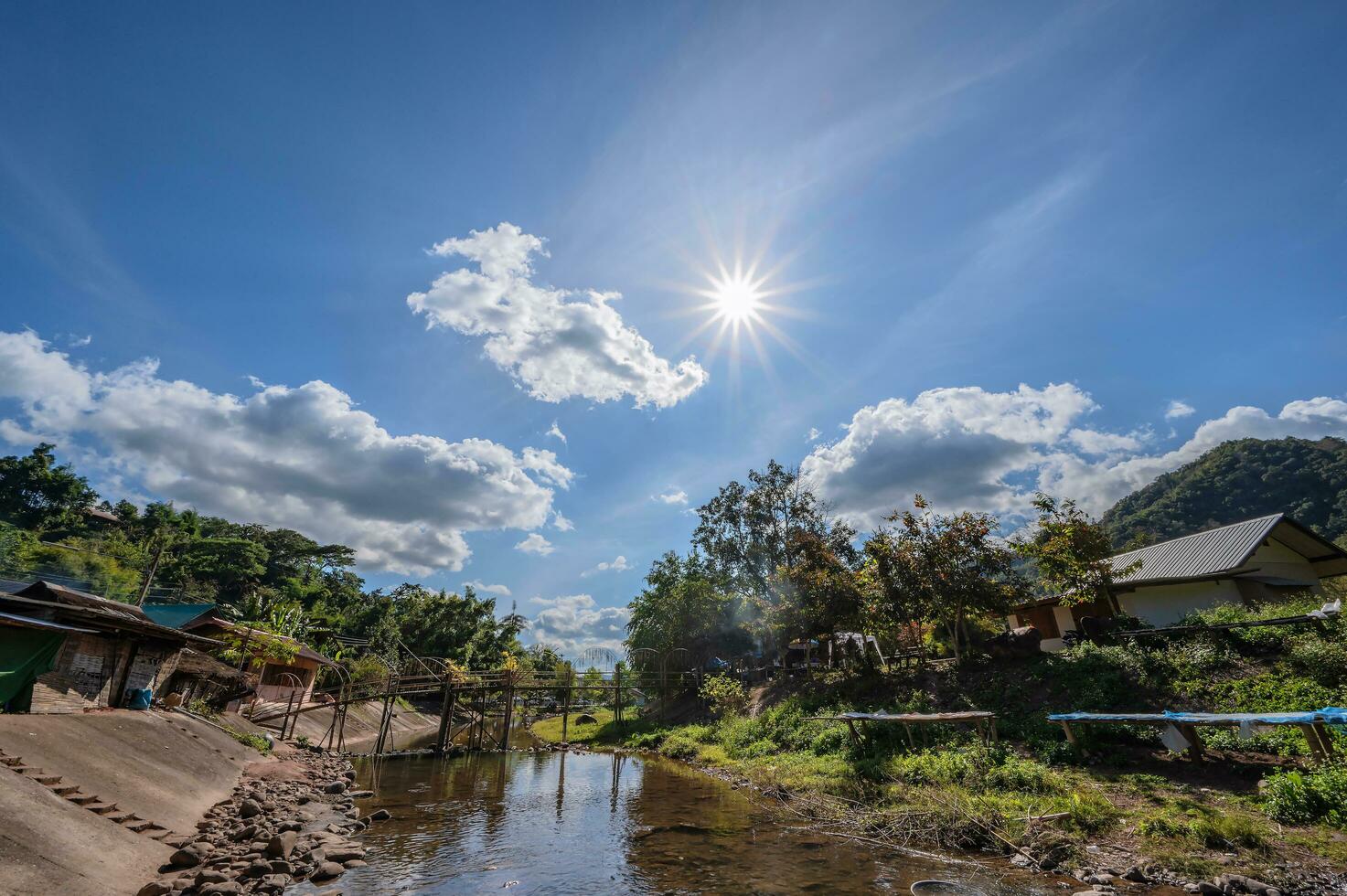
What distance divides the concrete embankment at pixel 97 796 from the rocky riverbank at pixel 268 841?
0.48 meters

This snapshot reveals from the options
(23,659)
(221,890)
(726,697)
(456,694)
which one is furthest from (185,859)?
(456,694)

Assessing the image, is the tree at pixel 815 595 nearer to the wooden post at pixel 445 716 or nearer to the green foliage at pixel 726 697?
the green foliage at pixel 726 697

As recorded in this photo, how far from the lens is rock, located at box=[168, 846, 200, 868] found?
35.4ft

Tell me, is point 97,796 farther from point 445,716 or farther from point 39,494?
point 39,494

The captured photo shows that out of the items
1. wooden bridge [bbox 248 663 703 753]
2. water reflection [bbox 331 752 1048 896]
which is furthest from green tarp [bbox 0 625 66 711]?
wooden bridge [bbox 248 663 703 753]

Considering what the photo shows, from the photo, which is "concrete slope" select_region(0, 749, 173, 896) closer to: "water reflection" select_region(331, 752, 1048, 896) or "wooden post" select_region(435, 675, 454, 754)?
"water reflection" select_region(331, 752, 1048, 896)

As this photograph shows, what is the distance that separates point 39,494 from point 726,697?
8541 centimetres

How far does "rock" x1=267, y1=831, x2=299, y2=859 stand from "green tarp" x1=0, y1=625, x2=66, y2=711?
33.5ft

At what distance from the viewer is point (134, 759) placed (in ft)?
51.0

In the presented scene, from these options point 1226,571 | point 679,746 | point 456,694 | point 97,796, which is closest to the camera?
point 97,796

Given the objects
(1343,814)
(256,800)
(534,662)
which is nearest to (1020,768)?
(1343,814)

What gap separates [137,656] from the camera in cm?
2303

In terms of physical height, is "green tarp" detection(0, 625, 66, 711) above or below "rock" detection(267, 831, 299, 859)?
above

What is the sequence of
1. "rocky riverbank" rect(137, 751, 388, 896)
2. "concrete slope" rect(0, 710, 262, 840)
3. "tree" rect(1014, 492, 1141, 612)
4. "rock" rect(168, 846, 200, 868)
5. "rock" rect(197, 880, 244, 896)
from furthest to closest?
"tree" rect(1014, 492, 1141, 612) → "concrete slope" rect(0, 710, 262, 840) → "rock" rect(168, 846, 200, 868) → "rocky riverbank" rect(137, 751, 388, 896) → "rock" rect(197, 880, 244, 896)
